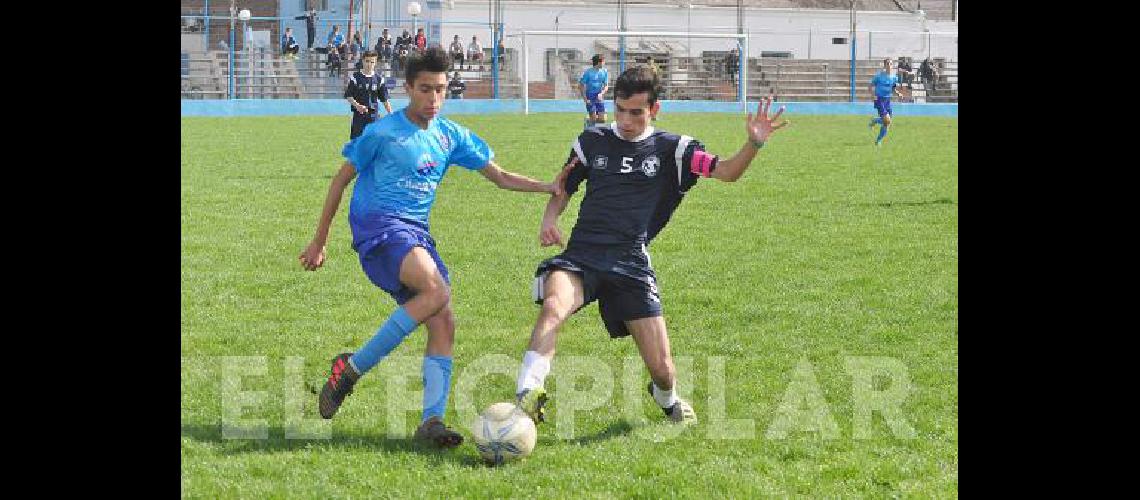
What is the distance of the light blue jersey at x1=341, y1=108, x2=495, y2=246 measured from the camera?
6.36 m

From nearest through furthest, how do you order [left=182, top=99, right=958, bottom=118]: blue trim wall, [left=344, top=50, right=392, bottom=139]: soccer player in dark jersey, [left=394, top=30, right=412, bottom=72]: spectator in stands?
[left=344, top=50, right=392, bottom=139]: soccer player in dark jersey → [left=182, top=99, right=958, bottom=118]: blue trim wall → [left=394, top=30, right=412, bottom=72]: spectator in stands

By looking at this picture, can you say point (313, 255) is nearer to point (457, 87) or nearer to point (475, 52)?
point (457, 87)

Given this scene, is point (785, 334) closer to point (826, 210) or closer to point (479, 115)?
point (826, 210)

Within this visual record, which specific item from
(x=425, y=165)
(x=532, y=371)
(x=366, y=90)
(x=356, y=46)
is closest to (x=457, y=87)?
(x=356, y=46)

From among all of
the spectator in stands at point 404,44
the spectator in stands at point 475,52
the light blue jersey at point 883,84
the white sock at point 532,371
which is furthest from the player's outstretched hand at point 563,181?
the spectator in stands at point 475,52

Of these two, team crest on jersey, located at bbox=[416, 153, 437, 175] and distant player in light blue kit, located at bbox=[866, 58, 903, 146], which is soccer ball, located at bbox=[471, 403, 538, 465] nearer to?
team crest on jersey, located at bbox=[416, 153, 437, 175]

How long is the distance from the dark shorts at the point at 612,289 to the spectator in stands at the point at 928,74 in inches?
1643

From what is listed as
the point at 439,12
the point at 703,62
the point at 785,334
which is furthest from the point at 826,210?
the point at 439,12

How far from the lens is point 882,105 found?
2667 cm

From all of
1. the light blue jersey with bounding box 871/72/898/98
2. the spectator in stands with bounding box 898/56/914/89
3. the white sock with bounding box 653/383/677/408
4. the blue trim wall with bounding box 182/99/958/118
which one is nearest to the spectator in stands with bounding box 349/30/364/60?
the blue trim wall with bounding box 182/99/958/118

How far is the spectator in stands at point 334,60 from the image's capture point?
4019 cm

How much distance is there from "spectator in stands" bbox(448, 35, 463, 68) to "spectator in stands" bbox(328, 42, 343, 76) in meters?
3.43

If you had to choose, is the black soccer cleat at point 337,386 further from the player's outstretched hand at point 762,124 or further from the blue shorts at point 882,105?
the blue shorts at point 882,105
